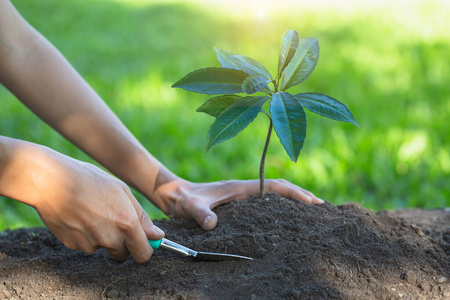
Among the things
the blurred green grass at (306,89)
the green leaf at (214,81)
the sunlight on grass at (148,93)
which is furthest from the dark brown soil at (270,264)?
the sunlight on grass at (148,93)

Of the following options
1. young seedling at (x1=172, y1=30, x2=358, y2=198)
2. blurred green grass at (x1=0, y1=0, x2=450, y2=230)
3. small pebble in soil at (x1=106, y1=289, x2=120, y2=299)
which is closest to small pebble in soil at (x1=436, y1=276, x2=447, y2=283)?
young seedling at (x1=172, y1=30, x2=358, y2=198)

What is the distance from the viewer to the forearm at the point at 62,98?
206cm

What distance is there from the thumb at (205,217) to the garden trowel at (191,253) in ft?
0.69

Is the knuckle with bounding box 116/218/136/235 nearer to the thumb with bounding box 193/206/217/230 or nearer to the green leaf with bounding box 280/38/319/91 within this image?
the thumb with bounding box 193/206/217/230

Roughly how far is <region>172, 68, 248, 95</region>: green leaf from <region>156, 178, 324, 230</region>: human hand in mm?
466

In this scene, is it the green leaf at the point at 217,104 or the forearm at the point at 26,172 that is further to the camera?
the green leaf at the point at 217,104

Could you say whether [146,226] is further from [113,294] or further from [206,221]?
[206,221]

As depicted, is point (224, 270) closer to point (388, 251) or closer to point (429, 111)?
point (388, 251)

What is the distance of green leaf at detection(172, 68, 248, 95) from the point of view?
1674 mm

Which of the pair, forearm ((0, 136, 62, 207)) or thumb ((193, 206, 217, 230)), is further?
thumb ((193, 206, 217, 230))

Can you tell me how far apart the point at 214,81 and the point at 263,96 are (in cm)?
17

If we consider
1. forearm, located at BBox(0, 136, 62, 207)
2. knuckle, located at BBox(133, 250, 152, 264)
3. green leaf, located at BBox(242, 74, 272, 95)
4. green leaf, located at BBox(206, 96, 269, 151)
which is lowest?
knuckle, located at BBox(133, 250, 152, 264)

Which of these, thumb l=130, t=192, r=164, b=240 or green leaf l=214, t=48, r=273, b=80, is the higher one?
green leaf l=214, t=48, r=273, b=80

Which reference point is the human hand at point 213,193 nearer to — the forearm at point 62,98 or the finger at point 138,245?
the forearm at point 62,98
